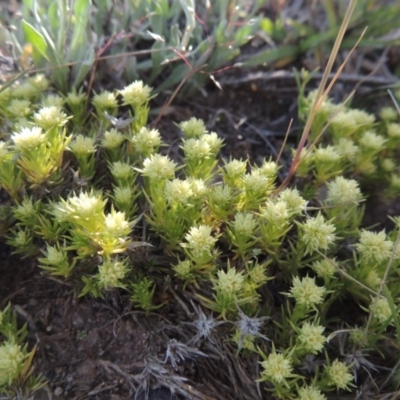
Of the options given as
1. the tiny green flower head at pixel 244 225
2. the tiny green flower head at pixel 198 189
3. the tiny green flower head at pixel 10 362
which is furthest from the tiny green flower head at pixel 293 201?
the tiny green flower head at pixel 10 362

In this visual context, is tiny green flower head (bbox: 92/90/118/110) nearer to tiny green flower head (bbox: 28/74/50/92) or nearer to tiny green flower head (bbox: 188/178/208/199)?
tiny green flower head (bbox: 28/74/50/92)

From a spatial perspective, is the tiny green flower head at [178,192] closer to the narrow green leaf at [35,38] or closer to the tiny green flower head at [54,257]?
the tiny green flower head at [54,257]

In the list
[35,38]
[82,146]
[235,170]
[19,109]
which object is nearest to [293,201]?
[235,170]

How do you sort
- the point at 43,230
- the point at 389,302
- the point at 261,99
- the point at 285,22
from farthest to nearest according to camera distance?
the point at 285,22, the point at 261,99, the point at 43,230, the point at 389,302

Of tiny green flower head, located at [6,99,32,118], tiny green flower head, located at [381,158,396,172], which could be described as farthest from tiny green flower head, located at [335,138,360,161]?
tiny green flower head, located at [6,99,32,118]

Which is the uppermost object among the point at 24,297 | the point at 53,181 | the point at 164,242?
the point at 53,181

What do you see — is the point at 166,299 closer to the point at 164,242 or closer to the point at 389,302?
the point at 164,242

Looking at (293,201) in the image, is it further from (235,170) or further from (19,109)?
(19,109)

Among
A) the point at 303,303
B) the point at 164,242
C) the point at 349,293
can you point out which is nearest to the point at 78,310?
the point at 164,242
